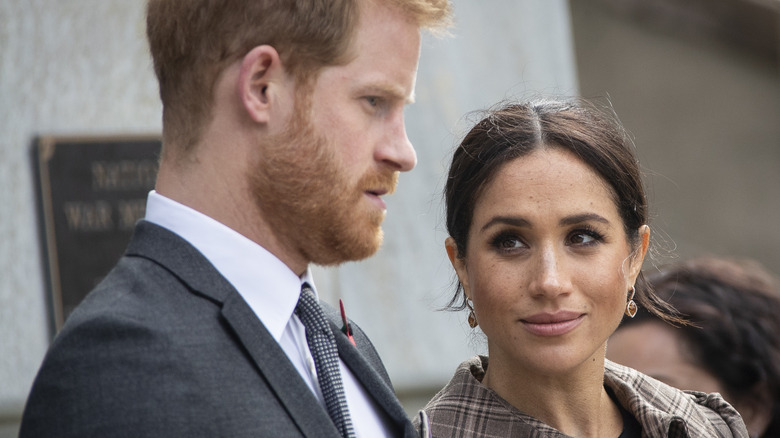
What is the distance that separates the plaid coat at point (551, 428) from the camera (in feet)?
8.16

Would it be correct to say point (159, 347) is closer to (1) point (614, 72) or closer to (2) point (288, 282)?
(2) point (288, 282)

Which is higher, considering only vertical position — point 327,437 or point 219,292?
point 219,292

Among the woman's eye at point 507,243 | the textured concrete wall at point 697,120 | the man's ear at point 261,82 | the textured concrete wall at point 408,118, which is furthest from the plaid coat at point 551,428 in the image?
the textured concrete wall at point 697,120

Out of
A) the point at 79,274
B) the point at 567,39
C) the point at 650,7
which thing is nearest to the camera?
the point at 79,274

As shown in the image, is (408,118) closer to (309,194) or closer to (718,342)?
(718,342)

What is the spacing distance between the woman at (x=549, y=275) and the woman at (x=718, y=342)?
75 cm

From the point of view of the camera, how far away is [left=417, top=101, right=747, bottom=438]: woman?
7.86 ft

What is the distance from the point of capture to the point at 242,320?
192 centimetres

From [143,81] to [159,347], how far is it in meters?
2.61

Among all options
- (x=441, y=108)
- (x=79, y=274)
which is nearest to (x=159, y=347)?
(x=79, y=274)

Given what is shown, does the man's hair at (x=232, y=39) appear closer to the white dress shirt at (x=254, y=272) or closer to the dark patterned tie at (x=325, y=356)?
the white dress shirt at (x=254, y=272)

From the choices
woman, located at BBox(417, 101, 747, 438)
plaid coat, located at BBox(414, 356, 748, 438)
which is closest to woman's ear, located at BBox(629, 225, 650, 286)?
woman, located at BBox(417, 101, 747, 438)

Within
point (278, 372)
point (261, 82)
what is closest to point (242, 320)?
point (278, 372)

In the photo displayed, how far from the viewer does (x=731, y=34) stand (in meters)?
7.38
